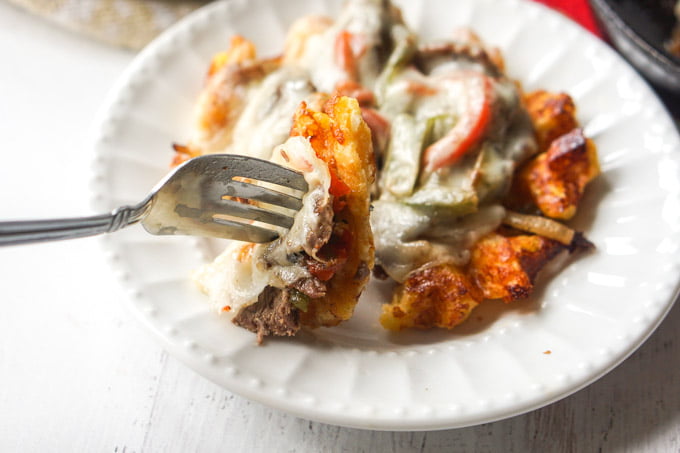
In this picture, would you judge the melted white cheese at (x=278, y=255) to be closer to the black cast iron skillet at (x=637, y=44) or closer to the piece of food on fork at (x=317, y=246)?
the piece of food on fork at (x=317, y=246)

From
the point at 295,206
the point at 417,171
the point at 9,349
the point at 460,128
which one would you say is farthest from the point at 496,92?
the point at 9,349

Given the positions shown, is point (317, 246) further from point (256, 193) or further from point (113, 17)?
point (113, 17)

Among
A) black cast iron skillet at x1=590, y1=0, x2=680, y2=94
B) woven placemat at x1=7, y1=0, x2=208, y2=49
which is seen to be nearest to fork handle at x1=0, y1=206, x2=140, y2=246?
woven placemat at x1=7, y1=0, x2=208, y2=49

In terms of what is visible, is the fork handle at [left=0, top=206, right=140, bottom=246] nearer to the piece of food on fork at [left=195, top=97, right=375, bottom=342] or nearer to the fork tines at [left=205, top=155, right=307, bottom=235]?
the fork tines at [left=205, top=155, right=307, bottom=235]

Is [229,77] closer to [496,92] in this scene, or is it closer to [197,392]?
[496,92]

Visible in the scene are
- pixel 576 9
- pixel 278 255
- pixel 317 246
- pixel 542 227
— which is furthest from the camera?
pixel 576 9

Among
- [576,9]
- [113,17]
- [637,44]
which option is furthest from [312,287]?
[576,9]

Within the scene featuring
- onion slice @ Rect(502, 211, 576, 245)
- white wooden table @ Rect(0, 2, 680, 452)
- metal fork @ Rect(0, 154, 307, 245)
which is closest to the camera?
metal fork @ Rect(0, 154, 307, 245)
